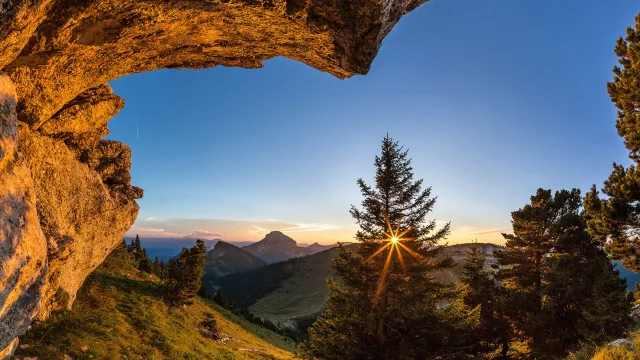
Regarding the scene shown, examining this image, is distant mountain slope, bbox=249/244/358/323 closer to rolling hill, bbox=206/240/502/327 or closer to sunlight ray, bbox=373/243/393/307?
rolling hill, bbox=206/240/502/327

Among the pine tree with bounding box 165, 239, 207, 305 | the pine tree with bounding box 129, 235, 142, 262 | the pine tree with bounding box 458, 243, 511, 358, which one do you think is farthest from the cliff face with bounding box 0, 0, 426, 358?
the pine tree with bounding box 129, 235, 142, 262

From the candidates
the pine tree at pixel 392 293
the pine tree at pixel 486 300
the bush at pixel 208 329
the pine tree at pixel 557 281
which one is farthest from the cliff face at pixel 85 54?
the pine tree at pixel 557 281

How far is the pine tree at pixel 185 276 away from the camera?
29.2 m

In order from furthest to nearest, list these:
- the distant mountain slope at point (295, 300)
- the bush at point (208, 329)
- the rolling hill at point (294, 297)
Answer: the distant mountain slope at point (295, 300), the rolling hill at point (294, 297), the bush at point (208, 329)

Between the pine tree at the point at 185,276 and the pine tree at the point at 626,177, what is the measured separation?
3320 centimetres

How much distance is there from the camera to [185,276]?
30.1 metres

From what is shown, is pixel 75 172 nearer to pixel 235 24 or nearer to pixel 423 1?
pixel 235 24

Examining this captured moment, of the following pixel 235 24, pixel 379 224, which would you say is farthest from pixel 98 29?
pixel 379 224

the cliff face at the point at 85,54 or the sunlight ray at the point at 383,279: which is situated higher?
the cliff face at the point at 85,54

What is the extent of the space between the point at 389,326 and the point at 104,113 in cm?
1773

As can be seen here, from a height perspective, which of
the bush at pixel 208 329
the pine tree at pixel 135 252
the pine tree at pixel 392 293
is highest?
the pine tree at pixel 392 293

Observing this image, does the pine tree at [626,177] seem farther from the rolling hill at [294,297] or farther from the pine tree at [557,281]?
the rolling hill at [294,297]

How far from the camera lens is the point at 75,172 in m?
14.5

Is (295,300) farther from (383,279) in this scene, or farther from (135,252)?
(383,279)
